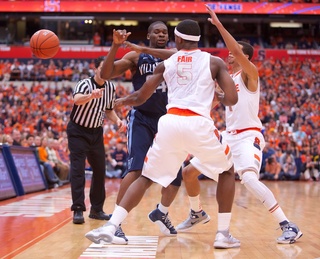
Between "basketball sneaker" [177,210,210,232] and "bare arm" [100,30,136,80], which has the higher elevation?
"bare arm" [100,30,136,80]

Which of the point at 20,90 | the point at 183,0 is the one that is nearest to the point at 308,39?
the point at 183,0

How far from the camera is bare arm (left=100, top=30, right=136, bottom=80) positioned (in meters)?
5.42

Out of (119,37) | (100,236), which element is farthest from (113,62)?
(100,236)

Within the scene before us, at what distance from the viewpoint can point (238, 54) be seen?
574 cm

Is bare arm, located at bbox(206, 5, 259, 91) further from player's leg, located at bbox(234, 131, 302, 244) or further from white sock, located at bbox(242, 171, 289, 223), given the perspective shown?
white sock, located at bbox(242, 171, 289, 223)

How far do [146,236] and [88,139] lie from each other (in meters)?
1.99

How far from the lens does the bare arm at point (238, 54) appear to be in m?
5.49

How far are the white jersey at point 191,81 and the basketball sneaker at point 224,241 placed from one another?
1.14 meters

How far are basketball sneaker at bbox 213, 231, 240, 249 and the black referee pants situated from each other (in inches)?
95.5

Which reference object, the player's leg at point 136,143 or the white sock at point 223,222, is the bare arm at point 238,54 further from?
the white sock at point 223,222

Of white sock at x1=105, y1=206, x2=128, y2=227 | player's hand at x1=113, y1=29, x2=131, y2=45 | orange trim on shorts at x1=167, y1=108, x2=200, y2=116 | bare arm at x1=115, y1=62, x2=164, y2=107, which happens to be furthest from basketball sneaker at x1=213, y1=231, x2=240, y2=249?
player's hand at x1=113, y1=29, x2=131, y2=45

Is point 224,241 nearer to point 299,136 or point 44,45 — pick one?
point 44,45

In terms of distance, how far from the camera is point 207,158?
522 cm

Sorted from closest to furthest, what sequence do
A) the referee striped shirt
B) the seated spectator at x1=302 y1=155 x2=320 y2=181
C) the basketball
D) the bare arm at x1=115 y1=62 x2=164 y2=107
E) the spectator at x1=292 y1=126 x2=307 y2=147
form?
the bare arm at x1=115 y1=62 x2=164 y2=107
the referee striped shirt
the basketball
the seated spectator at x1=302 y1=155 x2=320 y2=181
the spectator at x1=292 y1=126 x2=307 y2=147
